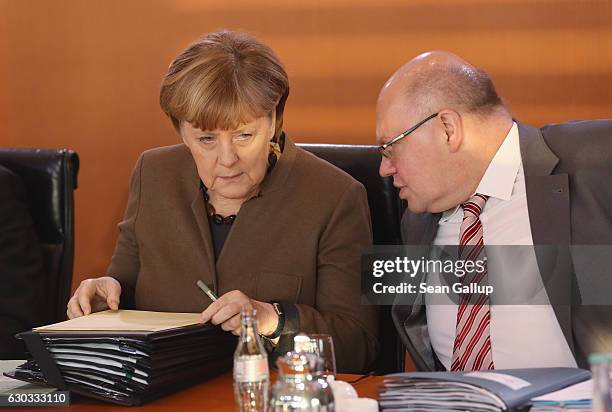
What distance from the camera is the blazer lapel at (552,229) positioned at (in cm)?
215

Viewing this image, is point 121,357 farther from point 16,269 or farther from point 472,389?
point 16,269

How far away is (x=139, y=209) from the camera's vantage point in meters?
2.48

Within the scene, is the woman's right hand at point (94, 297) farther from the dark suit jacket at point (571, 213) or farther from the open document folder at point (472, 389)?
the open document folder at point (472, 389)

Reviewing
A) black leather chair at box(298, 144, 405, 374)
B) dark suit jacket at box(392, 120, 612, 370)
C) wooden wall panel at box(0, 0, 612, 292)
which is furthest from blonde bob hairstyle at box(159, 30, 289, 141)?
wooden wall panel at box(0, 0, 612, 292)

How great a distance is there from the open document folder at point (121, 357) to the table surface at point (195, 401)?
17 millimetres

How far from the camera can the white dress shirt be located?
2.12m

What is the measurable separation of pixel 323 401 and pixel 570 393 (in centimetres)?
39

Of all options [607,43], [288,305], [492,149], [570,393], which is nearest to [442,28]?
[607,43]

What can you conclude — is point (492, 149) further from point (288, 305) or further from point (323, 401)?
point (323, 401)

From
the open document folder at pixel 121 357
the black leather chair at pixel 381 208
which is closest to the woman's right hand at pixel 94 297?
the open document folder at pixel 121 357

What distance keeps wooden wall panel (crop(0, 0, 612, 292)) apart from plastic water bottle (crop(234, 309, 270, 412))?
1.94 meters

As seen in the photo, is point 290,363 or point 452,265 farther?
point 452,265

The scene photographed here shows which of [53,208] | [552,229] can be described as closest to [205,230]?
[53,208]

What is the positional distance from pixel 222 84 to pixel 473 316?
2.59 ft
